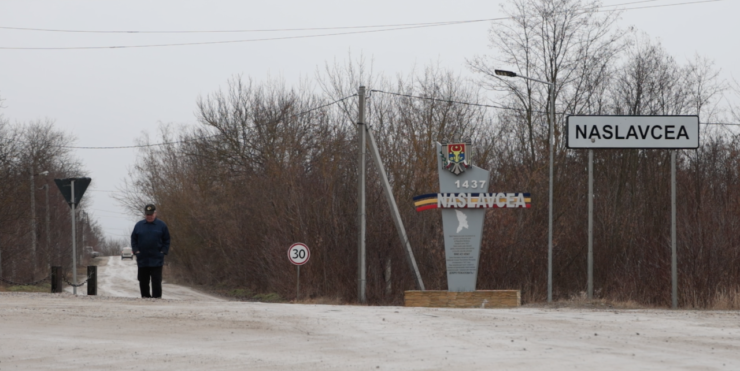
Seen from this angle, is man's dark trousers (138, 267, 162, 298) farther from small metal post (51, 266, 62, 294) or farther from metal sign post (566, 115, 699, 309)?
metal sign post (566, 115, 699, 309)

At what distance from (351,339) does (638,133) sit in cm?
1384

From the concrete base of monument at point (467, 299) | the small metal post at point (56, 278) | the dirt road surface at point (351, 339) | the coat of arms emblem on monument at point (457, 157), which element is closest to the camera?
the dirt road surface at point (351, 339)

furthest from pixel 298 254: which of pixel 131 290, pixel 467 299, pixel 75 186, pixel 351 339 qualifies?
pixel 351 339

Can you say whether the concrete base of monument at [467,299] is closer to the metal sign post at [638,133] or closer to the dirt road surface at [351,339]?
the metal sign post at [638,133]

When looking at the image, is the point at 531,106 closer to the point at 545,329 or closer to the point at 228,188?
the point at 228,188

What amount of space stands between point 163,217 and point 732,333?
49.7 m

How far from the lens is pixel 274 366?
8.37 meters

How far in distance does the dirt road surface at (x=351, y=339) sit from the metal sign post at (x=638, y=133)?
319 inches

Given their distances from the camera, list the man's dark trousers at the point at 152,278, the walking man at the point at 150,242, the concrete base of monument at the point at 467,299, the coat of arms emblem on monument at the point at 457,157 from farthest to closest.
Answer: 1. the coat of arms emblem on monument at the point at 457,157
2. the concrete base of monument at the point at 467,299
3. the man's dark trousers at the point at 152,278
4. the walking man at the point at 150,242

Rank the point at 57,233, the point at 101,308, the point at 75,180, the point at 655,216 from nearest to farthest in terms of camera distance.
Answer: the point at 101,308, the point at 75,180, the point at 655,216, the point at 57,233

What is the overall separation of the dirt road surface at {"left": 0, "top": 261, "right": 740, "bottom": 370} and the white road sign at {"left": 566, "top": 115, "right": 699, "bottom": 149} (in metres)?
8.19

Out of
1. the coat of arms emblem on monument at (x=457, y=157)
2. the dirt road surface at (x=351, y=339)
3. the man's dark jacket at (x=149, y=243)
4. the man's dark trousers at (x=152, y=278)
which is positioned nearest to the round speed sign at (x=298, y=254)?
the coat of arms emblem on monument at (x=457, y=157)

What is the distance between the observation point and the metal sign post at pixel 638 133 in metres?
21.6

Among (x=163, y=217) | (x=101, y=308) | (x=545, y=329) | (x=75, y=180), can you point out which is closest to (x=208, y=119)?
(x=163, y=217)
